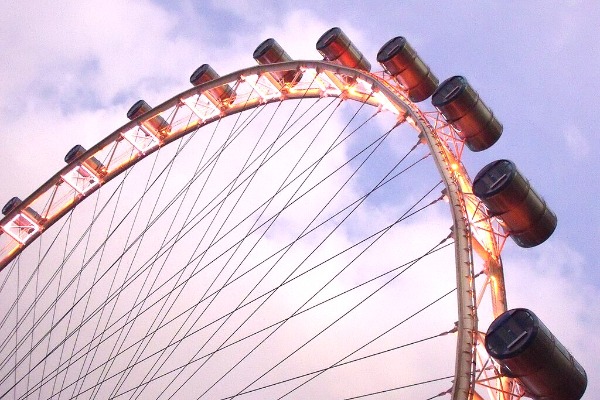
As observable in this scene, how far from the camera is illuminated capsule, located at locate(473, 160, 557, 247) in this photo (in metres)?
10.7

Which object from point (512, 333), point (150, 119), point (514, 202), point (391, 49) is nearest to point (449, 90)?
point (391, 49)

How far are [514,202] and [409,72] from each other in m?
5.08

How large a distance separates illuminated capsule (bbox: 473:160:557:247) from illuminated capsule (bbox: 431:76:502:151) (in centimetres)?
217

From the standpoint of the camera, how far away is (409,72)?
49.0 feet

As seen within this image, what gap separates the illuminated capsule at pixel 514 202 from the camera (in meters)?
10.7

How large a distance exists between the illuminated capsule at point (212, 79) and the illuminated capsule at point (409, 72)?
459 centimetres

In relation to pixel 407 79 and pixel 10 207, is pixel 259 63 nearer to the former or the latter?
pixel 407 79

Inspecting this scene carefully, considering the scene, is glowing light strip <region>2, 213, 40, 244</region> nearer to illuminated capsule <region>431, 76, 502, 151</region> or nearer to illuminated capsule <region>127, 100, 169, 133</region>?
illuminated capsule <region>127, 100, 169, 133</region>

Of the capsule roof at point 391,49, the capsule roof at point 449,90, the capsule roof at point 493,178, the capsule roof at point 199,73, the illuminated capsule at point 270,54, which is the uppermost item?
the capsule roof at point 199,73

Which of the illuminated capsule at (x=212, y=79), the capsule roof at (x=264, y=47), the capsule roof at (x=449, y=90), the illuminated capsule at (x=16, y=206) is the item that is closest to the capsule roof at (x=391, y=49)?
the capsule roof at (x=449, y=90)

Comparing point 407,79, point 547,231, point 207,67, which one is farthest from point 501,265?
point 207,67

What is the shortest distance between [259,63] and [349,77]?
3622 mm

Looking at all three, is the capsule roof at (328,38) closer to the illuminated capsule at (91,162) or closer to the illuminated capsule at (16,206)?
the illuminated capsule at (91,162)

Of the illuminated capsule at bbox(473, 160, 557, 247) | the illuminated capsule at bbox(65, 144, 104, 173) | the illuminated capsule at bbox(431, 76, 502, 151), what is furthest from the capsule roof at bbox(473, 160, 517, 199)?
the illuminated capsule at bbox(65, 144, 104, 173)
